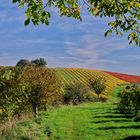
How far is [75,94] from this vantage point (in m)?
93.6

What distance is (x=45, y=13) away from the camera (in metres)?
13.1

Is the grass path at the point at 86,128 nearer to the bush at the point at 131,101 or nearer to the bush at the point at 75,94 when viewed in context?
the bush at the point at 131,101

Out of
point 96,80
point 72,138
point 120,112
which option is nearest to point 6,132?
point 72,138

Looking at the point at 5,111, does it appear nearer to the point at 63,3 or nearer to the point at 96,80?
the point at 63,3

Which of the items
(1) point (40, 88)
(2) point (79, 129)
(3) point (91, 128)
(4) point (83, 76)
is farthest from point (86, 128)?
(4) point (83, 76)

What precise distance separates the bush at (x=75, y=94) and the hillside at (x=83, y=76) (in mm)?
13808

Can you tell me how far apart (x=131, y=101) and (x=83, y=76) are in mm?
75406

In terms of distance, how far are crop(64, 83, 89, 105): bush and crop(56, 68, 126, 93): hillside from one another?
45.3 ft

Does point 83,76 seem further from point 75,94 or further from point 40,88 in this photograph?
point 40,88

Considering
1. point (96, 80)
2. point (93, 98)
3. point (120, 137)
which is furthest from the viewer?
point (96, 80)

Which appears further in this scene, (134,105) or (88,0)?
(134,105)

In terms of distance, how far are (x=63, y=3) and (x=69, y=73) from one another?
112427 millimetres

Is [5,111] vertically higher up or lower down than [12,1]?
lower down

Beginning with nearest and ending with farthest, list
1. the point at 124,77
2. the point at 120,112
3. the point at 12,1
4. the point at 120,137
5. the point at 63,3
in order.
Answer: the point at 12,1, the point at 63,3, the point at 120,137, the point at 120,112, the point at 124,77
